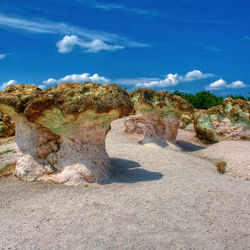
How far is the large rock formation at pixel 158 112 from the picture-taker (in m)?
9.95

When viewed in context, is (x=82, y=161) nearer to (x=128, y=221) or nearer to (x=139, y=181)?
(x=139, y=181)

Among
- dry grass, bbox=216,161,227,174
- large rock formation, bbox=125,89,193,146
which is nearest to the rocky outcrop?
large rock formation, bbox=125,89,193,146

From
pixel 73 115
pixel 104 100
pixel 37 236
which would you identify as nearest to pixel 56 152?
pixel 73 115

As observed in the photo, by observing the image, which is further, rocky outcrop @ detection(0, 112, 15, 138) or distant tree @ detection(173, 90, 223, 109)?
distant tree @ detection(173, 90, 223, 109)

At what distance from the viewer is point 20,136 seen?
6.03 meters

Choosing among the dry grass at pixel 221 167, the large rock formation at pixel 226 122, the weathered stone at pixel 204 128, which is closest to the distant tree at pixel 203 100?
the large rock formation at pixel 226 122

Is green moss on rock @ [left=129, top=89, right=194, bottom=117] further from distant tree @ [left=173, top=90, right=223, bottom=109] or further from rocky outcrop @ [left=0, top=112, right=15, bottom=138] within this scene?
distant tree @ [left=173, top=90, right=223, bottom=109]

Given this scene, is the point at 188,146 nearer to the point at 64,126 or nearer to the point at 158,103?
the point at 158,103

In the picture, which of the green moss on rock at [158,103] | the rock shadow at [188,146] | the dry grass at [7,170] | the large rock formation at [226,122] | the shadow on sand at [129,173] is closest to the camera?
the shadow on sand at [129,173]

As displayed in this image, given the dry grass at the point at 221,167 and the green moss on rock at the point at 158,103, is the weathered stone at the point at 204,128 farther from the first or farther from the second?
the dry grass at the point at 221,167

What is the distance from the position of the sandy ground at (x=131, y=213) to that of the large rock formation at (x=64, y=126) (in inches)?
15.3

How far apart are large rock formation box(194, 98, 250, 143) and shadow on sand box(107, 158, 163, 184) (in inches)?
237

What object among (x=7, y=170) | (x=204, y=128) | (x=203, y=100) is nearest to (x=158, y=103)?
(x=204, y=128)

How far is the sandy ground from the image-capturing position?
3.59 metres
